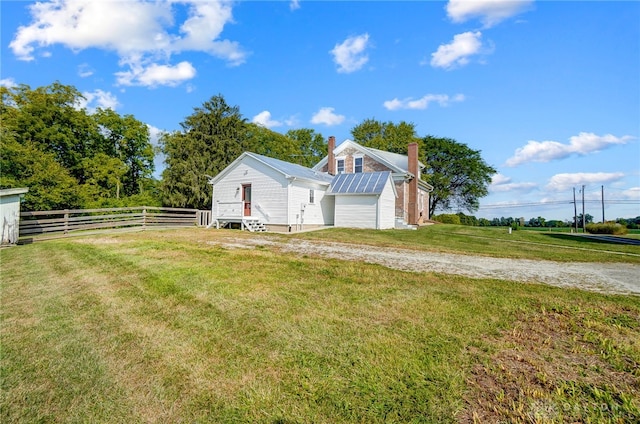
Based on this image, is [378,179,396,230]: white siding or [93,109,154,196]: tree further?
[93,109,154,196]: tree

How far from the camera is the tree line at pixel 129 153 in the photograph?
71.6 ft

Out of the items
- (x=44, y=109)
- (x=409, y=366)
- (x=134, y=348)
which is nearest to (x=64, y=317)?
(x=134, y=348)

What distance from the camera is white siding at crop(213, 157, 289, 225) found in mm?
17844

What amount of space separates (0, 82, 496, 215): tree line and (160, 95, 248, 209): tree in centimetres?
10

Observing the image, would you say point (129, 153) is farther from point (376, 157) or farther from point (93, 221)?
point (376, 157)

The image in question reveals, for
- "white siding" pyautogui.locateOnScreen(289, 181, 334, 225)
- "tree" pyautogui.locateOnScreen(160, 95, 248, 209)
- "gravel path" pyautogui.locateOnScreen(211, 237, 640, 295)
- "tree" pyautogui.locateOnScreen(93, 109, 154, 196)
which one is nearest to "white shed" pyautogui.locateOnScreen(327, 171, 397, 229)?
"white siding" pyautogui.locateOnScreen(289, 181, 334, 225)

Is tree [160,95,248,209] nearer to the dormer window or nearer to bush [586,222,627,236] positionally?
the dormer window

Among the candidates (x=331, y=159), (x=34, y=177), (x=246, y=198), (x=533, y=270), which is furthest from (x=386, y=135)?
(x=533, y=270)

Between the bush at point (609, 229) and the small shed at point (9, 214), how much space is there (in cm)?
4269

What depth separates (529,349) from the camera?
9.40ft

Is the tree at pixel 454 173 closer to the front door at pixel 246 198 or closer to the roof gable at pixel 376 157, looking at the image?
the roof gable at pixel 376 157

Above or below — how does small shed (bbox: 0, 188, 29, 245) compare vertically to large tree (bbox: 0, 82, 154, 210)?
below

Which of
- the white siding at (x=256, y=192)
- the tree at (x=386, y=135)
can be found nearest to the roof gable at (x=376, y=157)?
the white siding at (x=256, y=192)

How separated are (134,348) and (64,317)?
1676 millimetres
